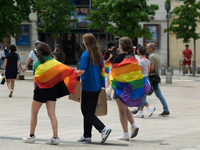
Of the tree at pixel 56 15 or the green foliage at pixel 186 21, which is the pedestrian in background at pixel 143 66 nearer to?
the green foliage at pixel 186 21

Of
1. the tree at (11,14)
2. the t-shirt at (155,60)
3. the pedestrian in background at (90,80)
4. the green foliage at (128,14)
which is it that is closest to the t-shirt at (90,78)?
the pedestrian in background at (90,80)

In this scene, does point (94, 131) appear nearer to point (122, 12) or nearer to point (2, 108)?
point (2, 108)

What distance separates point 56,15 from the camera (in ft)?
121

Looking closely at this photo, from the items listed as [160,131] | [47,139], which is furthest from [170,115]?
[47,139]

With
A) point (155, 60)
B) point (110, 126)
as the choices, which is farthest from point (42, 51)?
point (155, 60)

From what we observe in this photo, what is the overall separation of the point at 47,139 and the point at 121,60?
1722 millimetres

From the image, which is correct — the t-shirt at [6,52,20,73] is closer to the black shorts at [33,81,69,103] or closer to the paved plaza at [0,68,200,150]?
the paved plaza at [0,68,200,150]

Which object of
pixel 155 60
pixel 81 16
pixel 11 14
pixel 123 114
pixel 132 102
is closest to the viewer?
pixel 132 102

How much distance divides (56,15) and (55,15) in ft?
0.56

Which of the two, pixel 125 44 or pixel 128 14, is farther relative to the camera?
pixel 128 14

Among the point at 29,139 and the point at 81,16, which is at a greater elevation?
the point at 81,16

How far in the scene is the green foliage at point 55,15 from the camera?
36344mm

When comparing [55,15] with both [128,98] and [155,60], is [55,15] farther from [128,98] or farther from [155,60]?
[128,98]

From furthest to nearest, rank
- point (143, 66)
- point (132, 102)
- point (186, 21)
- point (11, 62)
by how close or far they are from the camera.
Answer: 1. point (186, 21)
2. point (11, 62)
3. point (143, 66)
4. point (132, 102)
